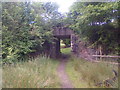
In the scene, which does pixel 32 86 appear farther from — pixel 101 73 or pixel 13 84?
pixel 101 73

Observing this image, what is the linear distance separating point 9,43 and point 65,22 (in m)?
3.96

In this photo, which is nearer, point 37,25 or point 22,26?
point 22,26

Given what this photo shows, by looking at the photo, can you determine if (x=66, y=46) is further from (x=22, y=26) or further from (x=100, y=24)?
(x=22, y=26)

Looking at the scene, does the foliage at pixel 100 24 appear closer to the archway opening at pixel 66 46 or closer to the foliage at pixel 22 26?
the foliage at pixel 22 26

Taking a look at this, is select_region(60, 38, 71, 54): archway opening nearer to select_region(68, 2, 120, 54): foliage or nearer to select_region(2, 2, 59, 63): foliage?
select_region(2, 2, 59, 63): foliage

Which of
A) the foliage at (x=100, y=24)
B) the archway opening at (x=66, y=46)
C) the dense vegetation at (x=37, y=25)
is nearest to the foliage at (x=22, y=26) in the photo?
the dense vegetation at (x=37, y=25)

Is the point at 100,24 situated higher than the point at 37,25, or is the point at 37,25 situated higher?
the point at 37,25

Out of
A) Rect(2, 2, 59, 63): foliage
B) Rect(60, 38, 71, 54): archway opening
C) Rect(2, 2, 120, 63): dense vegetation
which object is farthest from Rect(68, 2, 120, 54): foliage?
Rect(60, 38, 71, 54): archway opening

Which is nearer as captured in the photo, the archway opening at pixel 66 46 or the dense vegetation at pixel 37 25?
the dense vegetation at pixel 37 25

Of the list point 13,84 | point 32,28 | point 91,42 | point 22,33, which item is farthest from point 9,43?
point 91,42

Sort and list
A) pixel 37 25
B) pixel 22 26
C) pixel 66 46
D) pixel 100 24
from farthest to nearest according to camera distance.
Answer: pixel 66 46, pixel 37 25, pixel 22 26, pixel 100 24

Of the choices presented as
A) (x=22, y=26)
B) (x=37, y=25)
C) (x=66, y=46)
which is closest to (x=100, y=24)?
(x=37, y=25)

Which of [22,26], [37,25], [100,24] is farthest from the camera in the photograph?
[37,25]

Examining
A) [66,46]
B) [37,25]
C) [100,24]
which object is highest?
[37,25]
